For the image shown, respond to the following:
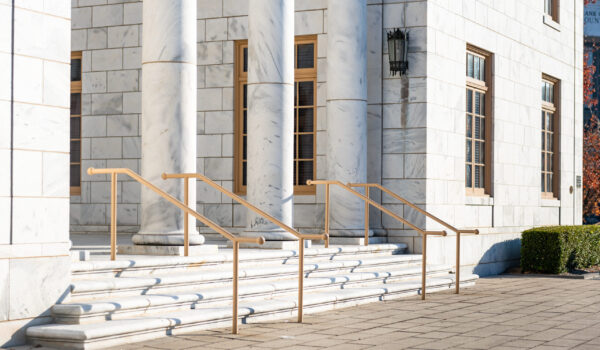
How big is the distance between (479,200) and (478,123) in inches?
58.6

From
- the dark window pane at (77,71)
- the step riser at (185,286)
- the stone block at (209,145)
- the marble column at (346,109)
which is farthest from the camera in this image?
the dark window pane at (77,71)

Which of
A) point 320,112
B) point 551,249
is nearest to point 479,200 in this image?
point 551,249

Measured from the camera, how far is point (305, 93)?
15.7m

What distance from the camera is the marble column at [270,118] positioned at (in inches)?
504

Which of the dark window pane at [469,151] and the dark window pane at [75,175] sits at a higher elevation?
the dark window pane at [469,151]

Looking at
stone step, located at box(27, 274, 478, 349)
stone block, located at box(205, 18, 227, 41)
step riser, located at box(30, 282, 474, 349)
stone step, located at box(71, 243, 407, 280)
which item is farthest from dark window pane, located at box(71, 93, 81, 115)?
step riser, located at box(30, 282, 474, 349)

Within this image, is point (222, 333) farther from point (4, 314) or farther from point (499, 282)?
point (499, 282)

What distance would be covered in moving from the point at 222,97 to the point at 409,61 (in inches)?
130

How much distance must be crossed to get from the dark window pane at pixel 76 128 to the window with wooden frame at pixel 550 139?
9964 mm

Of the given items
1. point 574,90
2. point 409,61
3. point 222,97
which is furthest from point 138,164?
point 574,90

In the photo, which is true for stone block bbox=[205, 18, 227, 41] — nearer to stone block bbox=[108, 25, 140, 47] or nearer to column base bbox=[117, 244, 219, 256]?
stone block bbox=[108, 25, 140, 47]

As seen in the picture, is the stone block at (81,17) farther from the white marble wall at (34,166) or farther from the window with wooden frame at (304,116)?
the white marble wall at (34,166)

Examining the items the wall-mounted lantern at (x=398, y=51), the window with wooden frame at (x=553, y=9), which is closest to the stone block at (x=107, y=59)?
the wall-mounted lantern at (x=398, y=51)

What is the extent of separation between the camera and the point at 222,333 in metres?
8.67
